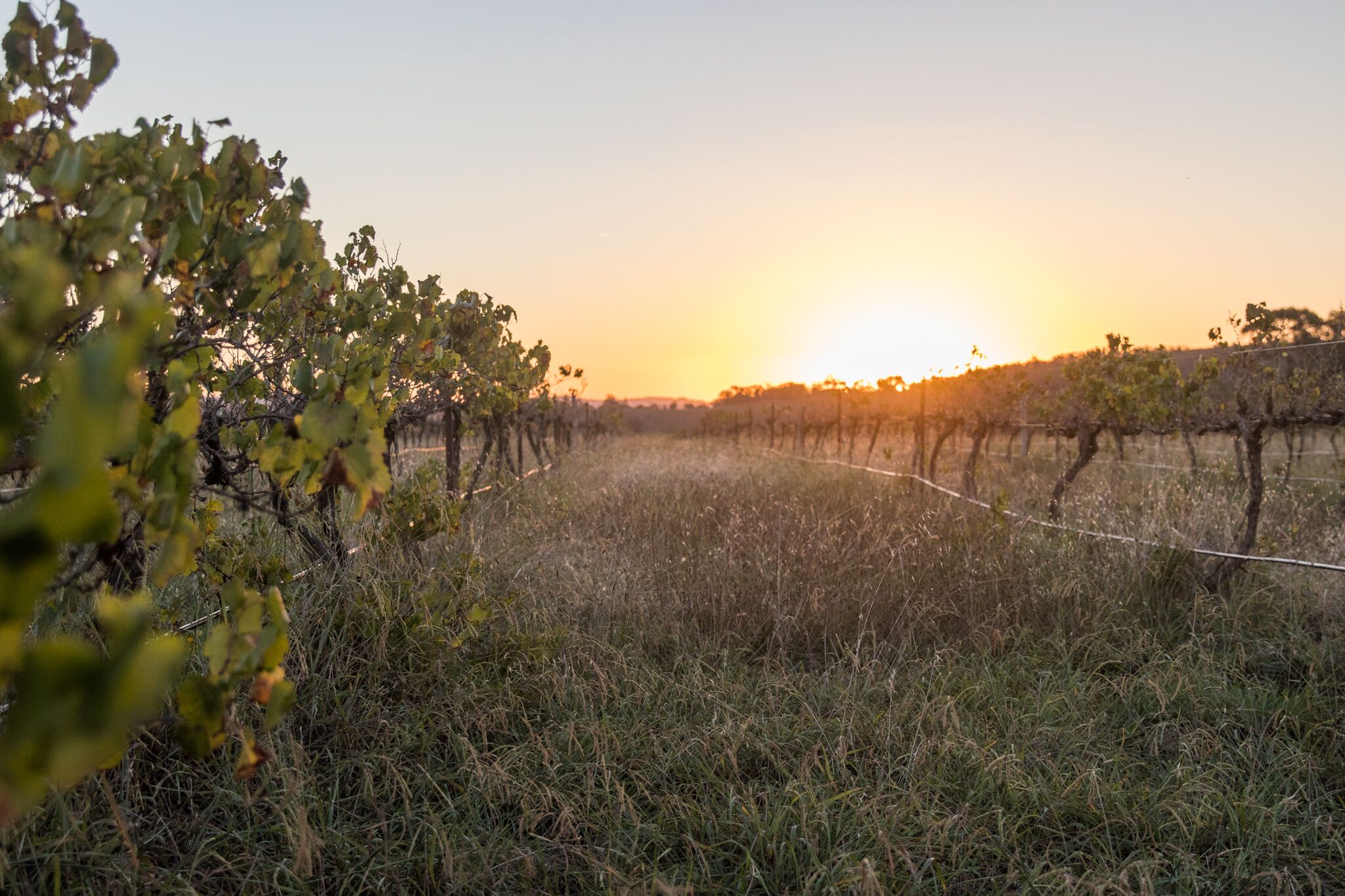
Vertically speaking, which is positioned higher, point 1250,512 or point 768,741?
point 1250,512

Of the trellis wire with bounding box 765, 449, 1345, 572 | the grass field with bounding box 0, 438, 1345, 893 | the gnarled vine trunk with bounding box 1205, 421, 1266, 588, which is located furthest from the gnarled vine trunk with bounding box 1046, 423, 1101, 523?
the grass field with bounding box 0, 438, 1345, 893

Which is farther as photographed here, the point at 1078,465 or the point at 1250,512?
the point at 1078,465

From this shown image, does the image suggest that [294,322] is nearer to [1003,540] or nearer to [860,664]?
[860,664]

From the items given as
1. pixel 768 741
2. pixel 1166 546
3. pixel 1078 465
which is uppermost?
pixel 1078 465

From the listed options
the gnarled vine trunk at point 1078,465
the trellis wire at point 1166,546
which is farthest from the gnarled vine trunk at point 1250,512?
the gnarled vine trunk at point 1078,465

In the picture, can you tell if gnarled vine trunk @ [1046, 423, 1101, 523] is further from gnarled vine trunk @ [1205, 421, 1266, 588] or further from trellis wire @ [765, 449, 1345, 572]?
gnarled vine trunk @ [1205, 421, 1266, 588]

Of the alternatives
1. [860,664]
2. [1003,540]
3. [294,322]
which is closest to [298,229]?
[294,322]

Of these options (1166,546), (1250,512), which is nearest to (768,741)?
(1166,546)

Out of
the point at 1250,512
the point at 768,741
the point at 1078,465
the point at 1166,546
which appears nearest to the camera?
the point at 768,741

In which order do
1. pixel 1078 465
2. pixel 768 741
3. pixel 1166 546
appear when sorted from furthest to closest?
1. pixel 1078 465
2. pixel 1166 546
3. pixel 768 741

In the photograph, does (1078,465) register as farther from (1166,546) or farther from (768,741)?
(768,741)

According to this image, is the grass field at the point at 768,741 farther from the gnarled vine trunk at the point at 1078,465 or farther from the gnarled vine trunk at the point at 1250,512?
the gnarled vine trunk at the point at 1078,465

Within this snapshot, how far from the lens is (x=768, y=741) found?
3.09 meters

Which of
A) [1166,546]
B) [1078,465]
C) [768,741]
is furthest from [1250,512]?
[768,741]
